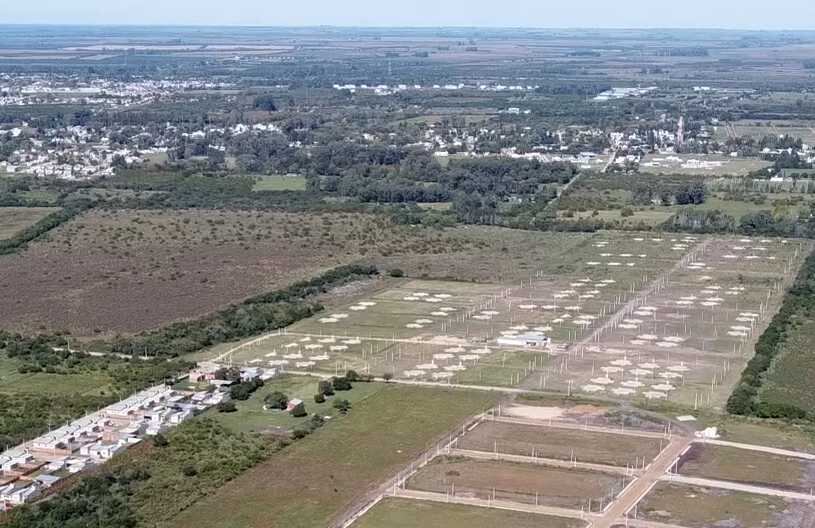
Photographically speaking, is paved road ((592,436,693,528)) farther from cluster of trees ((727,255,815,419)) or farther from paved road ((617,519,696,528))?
cluster of trees ((727,255,815,419))

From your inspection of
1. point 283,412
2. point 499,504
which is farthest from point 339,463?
point 499,504

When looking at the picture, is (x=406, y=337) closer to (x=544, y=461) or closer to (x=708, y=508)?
(x=544, y=461)

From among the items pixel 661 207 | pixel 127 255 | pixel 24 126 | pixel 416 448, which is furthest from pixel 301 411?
pixel 24 126

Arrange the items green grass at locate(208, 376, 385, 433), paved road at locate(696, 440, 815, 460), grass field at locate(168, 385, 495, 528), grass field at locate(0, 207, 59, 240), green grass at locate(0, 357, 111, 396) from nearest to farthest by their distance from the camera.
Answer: grass field at locate(168, 385, 495, 528), paved road at locate(696, 440, 815, 460), green grass at locate(208, 376, 385, 433), green grass at locate(0, 357, 111, 396), grass field at locate(0, 207, 59, 240)

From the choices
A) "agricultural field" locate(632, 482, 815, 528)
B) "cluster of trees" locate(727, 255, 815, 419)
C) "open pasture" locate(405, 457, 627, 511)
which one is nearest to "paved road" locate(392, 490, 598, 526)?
"open pasture" locate(405, 457, 627, 511)

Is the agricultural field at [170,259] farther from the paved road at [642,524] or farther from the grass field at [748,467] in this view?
the paved road at [642,524]

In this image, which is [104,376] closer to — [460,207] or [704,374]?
[704,374]

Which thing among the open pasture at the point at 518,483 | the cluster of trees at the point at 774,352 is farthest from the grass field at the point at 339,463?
the cluster of trees at the point at 774,352
